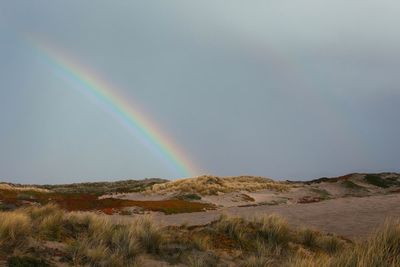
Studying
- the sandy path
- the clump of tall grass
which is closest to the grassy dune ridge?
the clump of tall grass

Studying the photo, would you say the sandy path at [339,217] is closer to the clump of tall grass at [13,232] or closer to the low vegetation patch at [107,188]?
the clump of tall grass at [13,232]

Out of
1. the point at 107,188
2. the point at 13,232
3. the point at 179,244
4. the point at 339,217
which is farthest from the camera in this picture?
the point at 107,188

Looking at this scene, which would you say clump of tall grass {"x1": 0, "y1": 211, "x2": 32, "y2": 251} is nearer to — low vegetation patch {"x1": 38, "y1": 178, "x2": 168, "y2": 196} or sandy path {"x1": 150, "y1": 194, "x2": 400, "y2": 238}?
sandy path {"x1": 150, "y1": 194, "x2": 400, "y2": 238}

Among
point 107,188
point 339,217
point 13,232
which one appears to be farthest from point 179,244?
point 107,188

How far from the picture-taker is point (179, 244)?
13.3 meters

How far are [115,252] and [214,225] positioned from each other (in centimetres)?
573

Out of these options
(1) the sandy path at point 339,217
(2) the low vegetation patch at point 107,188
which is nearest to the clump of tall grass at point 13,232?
(1) the sandy path at point 339,217

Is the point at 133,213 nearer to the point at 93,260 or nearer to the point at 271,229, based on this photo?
the point at 271,229

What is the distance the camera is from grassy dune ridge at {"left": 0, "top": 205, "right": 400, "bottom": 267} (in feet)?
32.9

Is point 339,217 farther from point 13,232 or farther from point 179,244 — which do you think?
point 13,232

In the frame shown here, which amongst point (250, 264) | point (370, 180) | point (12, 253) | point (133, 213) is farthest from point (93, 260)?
point (370, 180)

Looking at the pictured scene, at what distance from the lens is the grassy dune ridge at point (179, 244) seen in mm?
10032

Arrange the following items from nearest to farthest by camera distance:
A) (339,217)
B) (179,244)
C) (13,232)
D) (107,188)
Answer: (13,232), (179,244), (339,217), (107,188)

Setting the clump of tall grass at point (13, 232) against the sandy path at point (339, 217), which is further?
the sandy path at point (339, 217)
